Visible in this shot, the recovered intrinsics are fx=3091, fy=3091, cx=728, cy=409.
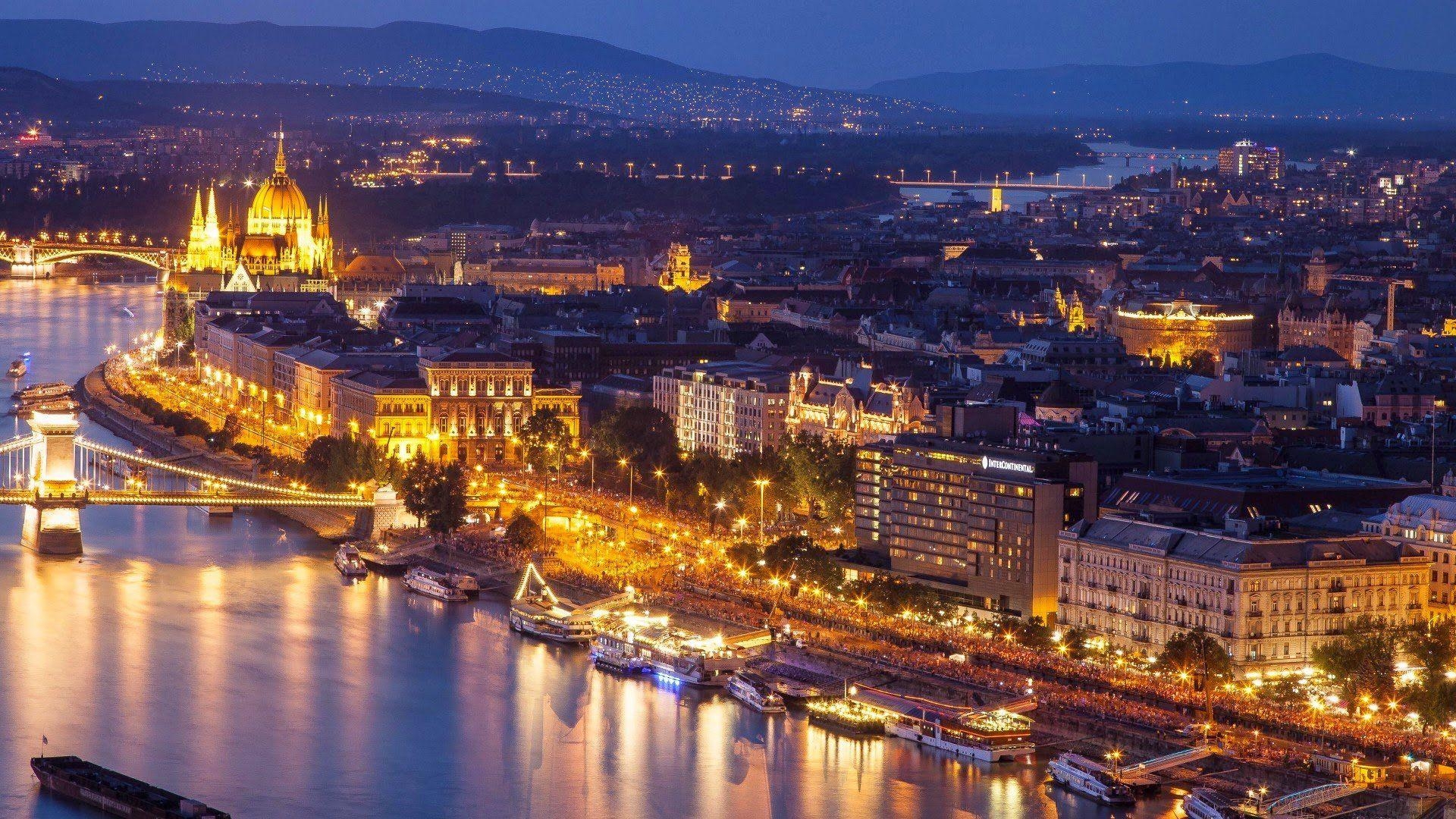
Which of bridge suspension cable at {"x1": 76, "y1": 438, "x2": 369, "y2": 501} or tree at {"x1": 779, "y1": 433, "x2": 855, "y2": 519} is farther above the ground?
tree at {"x1": 779, "y1": 433, "x2": 855, "y2": 519}

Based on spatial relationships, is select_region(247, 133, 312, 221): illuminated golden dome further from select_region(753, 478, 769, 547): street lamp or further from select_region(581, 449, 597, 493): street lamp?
select_region(753, 478, 769, 547): street lamp

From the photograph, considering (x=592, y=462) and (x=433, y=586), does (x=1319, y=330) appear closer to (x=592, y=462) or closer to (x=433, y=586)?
(x=592, y=462)

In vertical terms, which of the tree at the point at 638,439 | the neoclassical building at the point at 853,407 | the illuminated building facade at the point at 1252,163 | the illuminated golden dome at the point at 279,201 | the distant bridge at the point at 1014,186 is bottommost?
the tree at the point at 638,439

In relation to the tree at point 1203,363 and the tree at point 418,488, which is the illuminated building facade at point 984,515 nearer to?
the tree at point 418,488

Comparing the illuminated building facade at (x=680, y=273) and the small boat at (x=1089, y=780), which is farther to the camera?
the illuminated building facade at (x=680, y=273)

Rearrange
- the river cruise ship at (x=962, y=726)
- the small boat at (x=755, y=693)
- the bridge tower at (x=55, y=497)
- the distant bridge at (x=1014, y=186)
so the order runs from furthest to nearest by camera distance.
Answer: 1. the distant bridge at (x=1014, y=186)
2. the bridge tower at (x=55, y=497)
3. the small boat at (x=755, y=693)
4. the river cruise ship at (x=962, y=726)

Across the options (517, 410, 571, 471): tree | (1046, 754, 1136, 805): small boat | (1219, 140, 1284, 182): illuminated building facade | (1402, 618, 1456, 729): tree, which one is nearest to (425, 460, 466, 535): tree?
(517, 410, 571, 471): tree

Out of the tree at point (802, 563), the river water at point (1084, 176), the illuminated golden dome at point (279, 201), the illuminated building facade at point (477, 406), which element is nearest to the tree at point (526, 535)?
the tree at point (802, 563)
